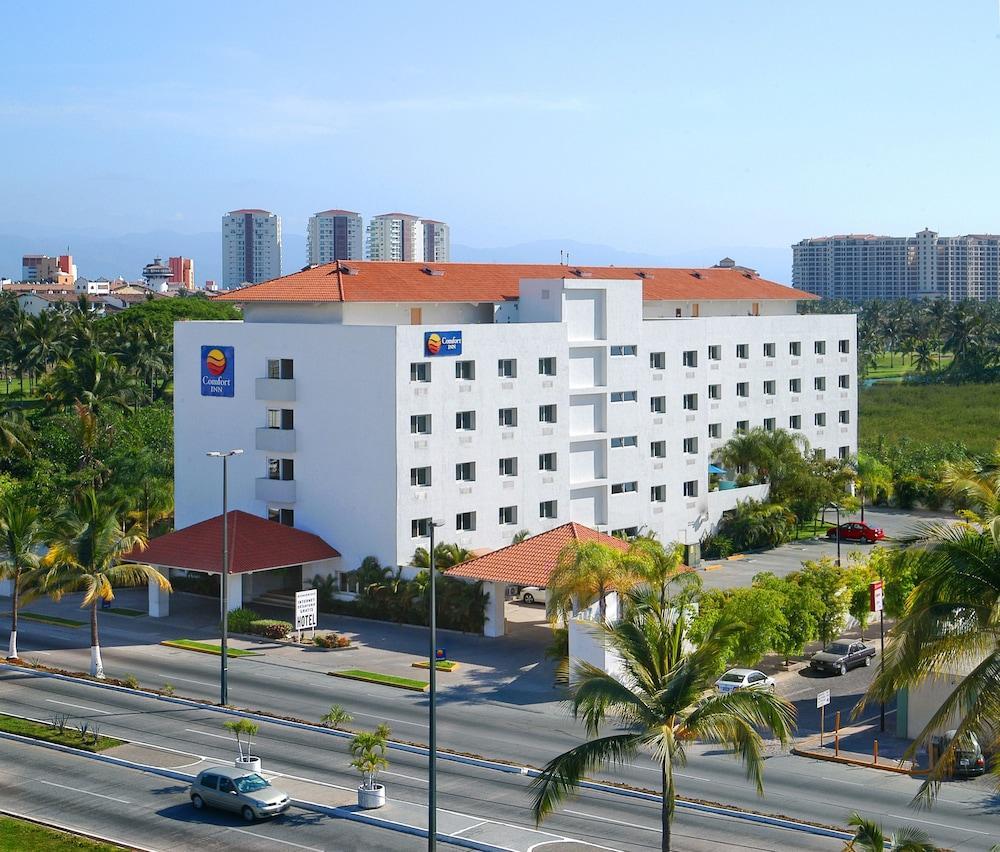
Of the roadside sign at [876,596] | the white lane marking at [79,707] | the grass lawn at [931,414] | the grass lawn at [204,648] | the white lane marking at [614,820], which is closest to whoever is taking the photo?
the white lane marking at [614,820]

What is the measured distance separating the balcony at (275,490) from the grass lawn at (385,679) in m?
13.9

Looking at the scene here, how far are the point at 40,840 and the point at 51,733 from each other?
10.5 meters

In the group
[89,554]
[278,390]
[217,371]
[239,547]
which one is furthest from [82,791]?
[217,371]

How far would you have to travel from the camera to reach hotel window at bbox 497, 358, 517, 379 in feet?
217

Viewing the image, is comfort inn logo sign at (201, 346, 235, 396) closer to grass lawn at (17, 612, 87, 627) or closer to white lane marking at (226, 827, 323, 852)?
grass lawn at (17, 612, 87, 627)

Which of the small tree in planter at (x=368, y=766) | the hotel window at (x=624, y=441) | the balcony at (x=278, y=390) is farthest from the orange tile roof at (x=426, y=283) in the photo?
the small tree in planter at (x=368, y=766)

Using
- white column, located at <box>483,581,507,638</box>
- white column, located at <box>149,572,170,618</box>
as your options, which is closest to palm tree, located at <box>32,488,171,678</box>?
white column, located at <box>149,572,170,618</box>

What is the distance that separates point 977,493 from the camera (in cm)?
2953

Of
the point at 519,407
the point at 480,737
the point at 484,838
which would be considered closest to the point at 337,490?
the point at 519,407

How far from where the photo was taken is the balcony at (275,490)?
65000 mm

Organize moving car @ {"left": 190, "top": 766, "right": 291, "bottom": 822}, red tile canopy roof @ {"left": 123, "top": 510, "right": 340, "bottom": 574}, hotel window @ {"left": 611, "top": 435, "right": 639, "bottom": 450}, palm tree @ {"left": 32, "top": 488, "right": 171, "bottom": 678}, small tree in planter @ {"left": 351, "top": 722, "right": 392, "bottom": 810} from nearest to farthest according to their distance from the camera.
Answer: moving car @ {"left": 190, "top": 766, "right": 291, "bottom": 822}
small tree in planter @ {"left": 351, "top": 722, "right": 392, "bottom": 810}
palm tree @ {"left": 32, "top": 488, "right": 171, "bottom": 678}
red tile canopy roof @ {"left": 123, "top": 510, "right": 340, "bottom": 574}
hotel window @ {"left": 611, "top": 435, "right": 639, "bottom": 450}

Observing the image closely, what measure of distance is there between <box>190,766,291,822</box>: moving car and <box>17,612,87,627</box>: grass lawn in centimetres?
2726

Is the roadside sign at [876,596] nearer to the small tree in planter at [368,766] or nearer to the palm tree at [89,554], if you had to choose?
the small tree in planter at [368,766]

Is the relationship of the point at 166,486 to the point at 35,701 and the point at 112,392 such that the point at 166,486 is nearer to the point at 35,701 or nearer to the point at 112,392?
the point at 112,392
